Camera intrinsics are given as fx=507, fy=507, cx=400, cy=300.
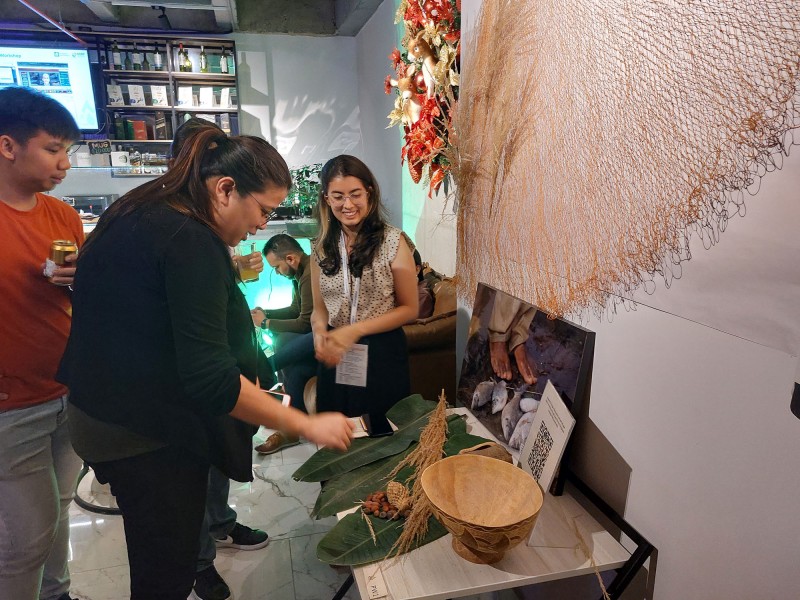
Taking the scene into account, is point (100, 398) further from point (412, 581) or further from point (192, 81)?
point (192, 81)

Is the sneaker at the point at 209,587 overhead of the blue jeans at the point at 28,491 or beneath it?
beneath

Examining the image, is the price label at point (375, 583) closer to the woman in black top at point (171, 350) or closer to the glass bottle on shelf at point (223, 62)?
the woman in black top at point (171, 350)

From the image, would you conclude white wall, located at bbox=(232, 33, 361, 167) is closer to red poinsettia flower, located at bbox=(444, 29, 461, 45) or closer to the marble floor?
red poinsettia flower, located at bbox=(444, 29, 461, 45)

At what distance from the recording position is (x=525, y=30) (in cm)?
135

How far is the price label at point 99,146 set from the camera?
5.47 meters

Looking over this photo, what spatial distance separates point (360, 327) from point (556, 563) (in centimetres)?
101

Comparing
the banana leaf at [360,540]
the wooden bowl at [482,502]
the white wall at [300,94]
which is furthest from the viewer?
the white wall at [300,94]

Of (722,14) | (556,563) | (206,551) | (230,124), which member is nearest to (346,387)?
(206,551)

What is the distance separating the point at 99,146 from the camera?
5.49 meters

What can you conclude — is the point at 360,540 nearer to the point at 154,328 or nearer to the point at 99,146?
the point at 154,328

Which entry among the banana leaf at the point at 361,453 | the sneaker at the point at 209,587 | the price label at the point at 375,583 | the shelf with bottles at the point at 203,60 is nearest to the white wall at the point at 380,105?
the shelf with bottles at the point at 203,60

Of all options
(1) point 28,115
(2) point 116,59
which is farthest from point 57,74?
(1) point 28,115

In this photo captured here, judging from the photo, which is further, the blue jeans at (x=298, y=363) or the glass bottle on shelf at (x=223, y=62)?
the glass bottle on shelf at (x=223, y=62)

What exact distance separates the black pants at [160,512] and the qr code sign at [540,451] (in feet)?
2.61
